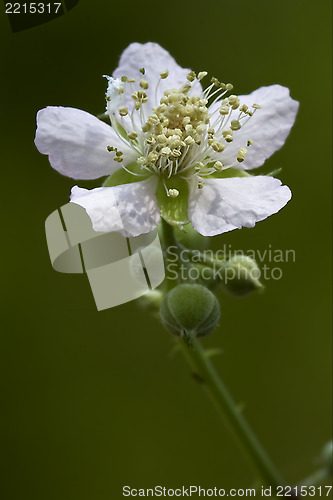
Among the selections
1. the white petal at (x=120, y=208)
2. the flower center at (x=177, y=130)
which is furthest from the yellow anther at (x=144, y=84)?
the white petal at (x=120, y=208)

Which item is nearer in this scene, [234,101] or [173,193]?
[173,193]

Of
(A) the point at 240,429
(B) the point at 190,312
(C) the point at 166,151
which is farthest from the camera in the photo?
(A) the point at 240,429

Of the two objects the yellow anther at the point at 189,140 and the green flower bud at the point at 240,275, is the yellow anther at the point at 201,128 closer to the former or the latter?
the yellow anther at the point at 189,140

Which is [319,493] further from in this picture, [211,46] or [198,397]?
[211,46]

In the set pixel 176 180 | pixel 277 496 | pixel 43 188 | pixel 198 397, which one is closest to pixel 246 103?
pixel 176 180

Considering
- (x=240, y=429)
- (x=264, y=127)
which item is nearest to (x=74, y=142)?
(x=264, y=127)

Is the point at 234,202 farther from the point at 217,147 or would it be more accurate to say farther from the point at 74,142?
the point at 74,142

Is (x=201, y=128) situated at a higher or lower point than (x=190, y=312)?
higher
